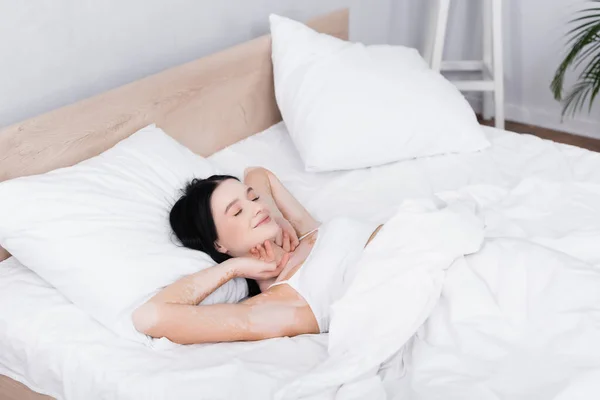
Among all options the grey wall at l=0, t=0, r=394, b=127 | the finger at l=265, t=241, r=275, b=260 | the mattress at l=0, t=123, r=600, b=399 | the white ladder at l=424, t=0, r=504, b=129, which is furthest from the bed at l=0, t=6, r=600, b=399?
the white ladder at l=424, t=0, r=504, b=129

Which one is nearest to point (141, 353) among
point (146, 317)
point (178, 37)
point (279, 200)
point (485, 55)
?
point (146, 317)

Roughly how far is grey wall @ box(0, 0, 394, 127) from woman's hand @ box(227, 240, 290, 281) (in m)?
0.67

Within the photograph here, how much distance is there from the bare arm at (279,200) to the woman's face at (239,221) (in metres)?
0.14

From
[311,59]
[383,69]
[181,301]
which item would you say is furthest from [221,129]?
[181,301]

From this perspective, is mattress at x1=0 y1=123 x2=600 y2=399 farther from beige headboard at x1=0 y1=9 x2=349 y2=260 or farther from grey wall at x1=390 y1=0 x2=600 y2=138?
grey wall at x1=390 y1=0 x2=600 y2=138

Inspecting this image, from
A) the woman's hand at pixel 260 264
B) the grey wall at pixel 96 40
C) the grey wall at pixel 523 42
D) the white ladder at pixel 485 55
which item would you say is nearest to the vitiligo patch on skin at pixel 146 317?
the woman's hand at pixel 260 264

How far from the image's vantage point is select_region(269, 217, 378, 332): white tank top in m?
1.42

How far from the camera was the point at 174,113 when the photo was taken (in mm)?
1928

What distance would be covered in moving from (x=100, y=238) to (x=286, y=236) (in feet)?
1.34

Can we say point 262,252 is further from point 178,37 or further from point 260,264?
point 178,37

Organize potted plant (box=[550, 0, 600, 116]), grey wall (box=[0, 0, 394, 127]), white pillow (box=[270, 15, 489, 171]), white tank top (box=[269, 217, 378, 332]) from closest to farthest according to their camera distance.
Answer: white tank top (box=[269, 217, 378, 332]) < grey wall (box=[0, 0, 394, 127]) < white pillow (box=[270, 15, 489, 171]) < potted plant (box=[550, 0, 600, 116])

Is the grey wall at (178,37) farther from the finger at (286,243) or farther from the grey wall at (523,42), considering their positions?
the finger at (286,243)

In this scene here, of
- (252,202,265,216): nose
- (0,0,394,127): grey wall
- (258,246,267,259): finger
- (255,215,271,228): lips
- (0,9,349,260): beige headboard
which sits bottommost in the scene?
(258,246,267,259): finger

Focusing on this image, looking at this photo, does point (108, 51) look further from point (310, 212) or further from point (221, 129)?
point (310, 212)
